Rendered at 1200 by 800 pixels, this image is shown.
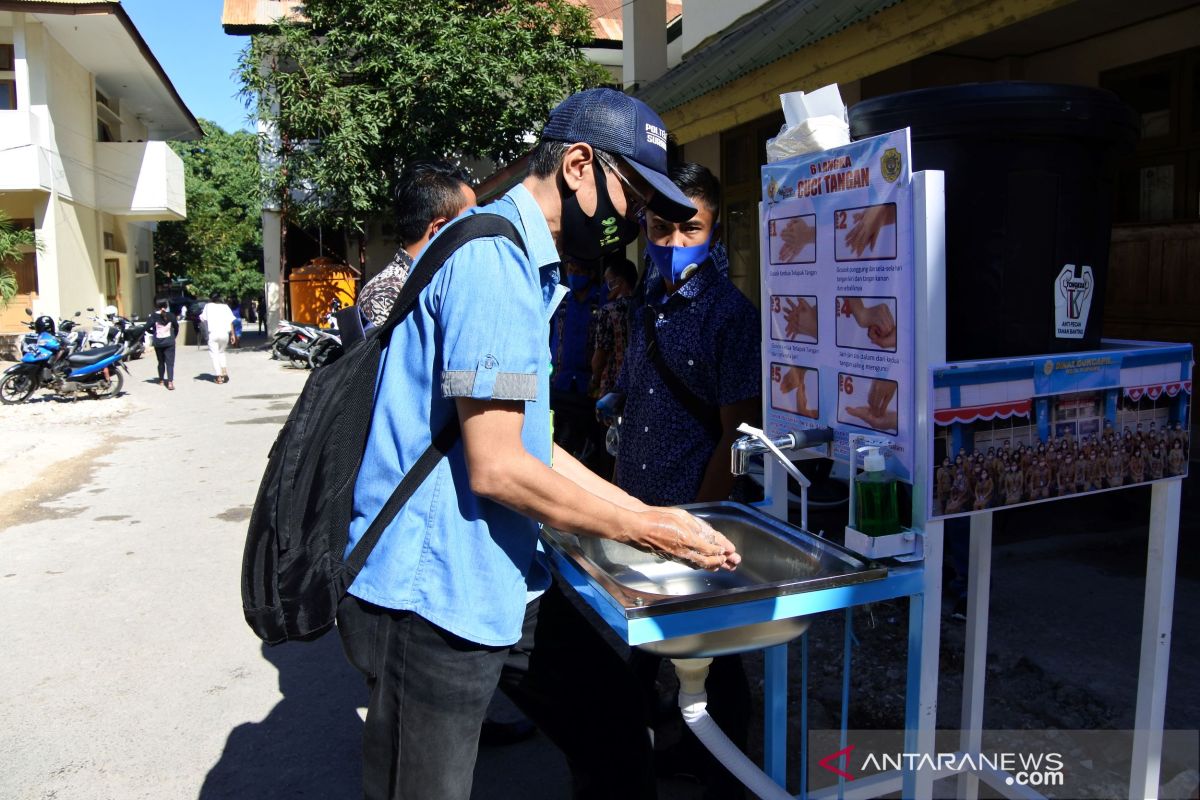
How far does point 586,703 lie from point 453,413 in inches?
27.8

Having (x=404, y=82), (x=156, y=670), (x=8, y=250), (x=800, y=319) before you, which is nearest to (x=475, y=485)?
(x=800, y=319)

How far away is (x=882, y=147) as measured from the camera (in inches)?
69.6

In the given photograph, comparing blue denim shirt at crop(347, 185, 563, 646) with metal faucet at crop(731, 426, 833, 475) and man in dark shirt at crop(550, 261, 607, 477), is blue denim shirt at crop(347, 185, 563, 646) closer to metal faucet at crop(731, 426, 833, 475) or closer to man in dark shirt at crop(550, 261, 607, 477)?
metal faucet at crop(731, 426, 833, 475)

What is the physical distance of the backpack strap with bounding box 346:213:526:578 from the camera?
1.62 m

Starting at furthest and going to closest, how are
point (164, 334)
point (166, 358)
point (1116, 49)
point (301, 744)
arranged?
1. point (166, 358)
2. point (164, 334)
3. point (1116, 49)
4. point (301, 744)

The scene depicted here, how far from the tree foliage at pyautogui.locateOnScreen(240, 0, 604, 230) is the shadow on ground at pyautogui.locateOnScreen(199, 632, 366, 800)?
41.6ft

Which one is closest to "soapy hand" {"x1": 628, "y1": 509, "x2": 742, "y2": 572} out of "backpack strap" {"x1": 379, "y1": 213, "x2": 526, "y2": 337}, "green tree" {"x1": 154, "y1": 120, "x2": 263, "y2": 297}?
"backpack strap" {"x1": 379, "y1": 213, "x2": 526, "y2": 337}

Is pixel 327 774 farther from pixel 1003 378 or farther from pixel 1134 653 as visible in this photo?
pixel 1134 653

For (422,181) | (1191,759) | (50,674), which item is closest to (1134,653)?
(1191,759)

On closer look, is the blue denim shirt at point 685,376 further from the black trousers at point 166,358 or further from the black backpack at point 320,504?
the black trousers at point 166,358

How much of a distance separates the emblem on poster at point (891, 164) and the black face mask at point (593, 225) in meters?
0.52

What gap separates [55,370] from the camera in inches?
485

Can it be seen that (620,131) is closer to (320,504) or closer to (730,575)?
(320,504)

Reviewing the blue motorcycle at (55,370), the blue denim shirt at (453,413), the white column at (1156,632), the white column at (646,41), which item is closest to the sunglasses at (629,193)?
the blue denim shirt at (453,413)
